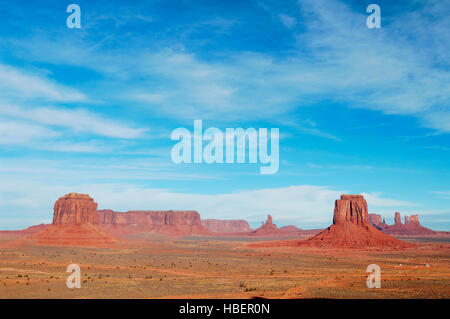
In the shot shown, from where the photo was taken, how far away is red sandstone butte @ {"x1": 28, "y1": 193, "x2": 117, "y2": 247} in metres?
109

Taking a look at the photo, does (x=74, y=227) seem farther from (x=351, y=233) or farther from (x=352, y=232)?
(x=352, y=232)

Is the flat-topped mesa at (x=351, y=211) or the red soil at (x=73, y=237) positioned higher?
the flat-topped mesa at (x=351, y=211)

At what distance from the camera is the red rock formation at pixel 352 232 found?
113688 millimetres

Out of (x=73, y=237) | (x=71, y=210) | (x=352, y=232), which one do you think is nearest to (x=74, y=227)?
(x=73, y=237)

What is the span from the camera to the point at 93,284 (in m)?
35.3

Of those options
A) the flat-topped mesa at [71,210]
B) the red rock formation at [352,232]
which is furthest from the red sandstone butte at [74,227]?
the red rock formation at [352,232]

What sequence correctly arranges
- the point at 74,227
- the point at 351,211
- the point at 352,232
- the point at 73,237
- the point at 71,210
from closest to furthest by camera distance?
the point at 73,237
the point at 74,227
the point at 352,232
the point at 71,210
the point at 351,211

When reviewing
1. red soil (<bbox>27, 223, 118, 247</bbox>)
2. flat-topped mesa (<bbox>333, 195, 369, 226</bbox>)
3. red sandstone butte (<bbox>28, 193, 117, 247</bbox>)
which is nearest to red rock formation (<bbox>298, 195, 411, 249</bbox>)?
flat-topped mesa (<bbox>333, 195, 369, 226</bbox>)

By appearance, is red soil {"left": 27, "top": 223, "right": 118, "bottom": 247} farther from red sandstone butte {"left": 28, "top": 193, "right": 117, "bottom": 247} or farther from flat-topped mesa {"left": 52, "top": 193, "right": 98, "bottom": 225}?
flat-topped mesa {"left": 52, "top": 193, "right": 98, "bottom": 225}

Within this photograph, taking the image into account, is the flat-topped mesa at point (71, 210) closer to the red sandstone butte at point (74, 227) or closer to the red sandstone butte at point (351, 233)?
the red sandstone butte at point (74, 227)

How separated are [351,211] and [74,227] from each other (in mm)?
91862

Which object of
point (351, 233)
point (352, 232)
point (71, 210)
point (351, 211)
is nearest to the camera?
point (351, 233)

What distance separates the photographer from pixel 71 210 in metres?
126
